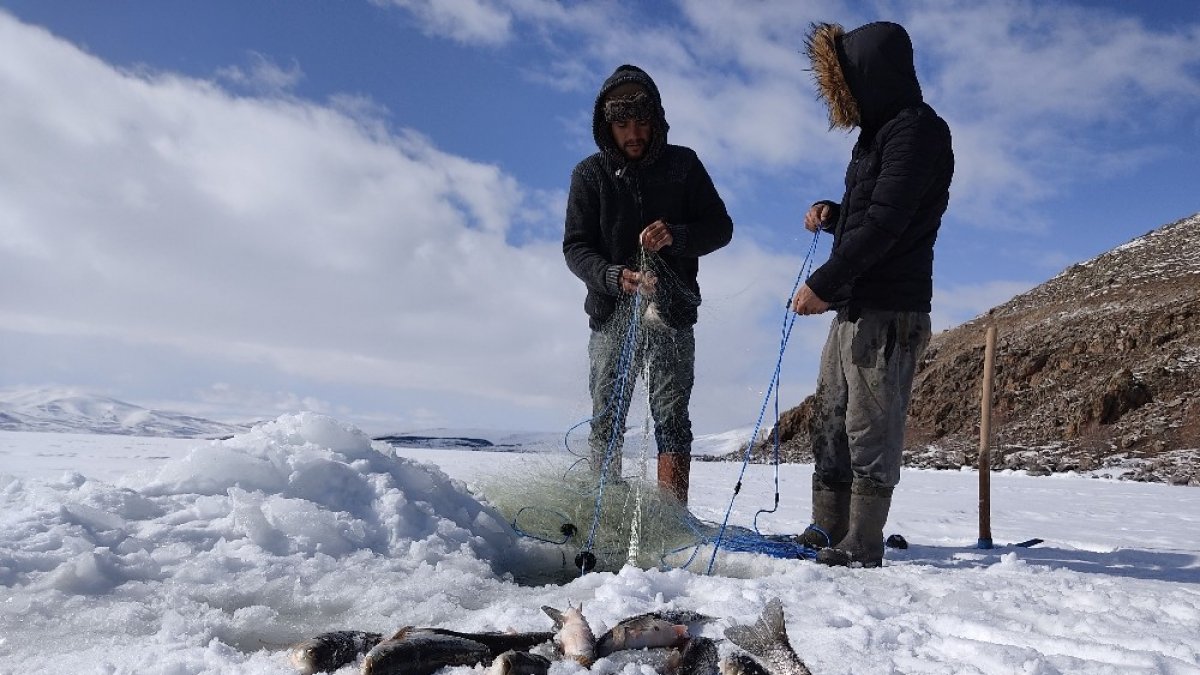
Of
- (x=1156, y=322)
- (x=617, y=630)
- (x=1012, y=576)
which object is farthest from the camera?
(x=1156, y=322)

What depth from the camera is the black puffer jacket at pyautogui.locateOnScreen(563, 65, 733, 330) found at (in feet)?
14.1

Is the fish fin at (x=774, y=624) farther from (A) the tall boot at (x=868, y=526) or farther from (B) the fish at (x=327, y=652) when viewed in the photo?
(A) the tall boot at (x=868, y=526)

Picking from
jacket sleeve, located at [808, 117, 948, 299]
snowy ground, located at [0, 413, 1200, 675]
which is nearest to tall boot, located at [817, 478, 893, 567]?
snowy ground, located at [0, 413, 1200, 675]

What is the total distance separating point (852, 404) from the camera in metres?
3.60

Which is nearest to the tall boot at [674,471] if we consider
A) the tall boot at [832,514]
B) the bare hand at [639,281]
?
the tall boot at [832,514]

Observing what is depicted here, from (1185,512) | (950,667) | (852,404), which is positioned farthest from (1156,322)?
(950,667)

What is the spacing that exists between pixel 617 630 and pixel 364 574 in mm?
1245

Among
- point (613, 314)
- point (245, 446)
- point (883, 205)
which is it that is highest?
point (883, 205)

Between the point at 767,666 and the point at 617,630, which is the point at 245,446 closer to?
the point at 617,630

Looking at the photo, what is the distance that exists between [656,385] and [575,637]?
2326mm

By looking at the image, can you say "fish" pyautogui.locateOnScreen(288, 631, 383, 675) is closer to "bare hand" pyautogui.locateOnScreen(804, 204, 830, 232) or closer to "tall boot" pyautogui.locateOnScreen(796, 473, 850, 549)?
"tall boot" pyautogui.locateOnScreen(796, 473, 850, 549)

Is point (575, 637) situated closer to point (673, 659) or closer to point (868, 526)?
point (673, 659)

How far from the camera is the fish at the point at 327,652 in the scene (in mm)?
1989

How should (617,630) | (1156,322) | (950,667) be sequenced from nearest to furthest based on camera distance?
(950,667)
(617,630)
(1156,322)
